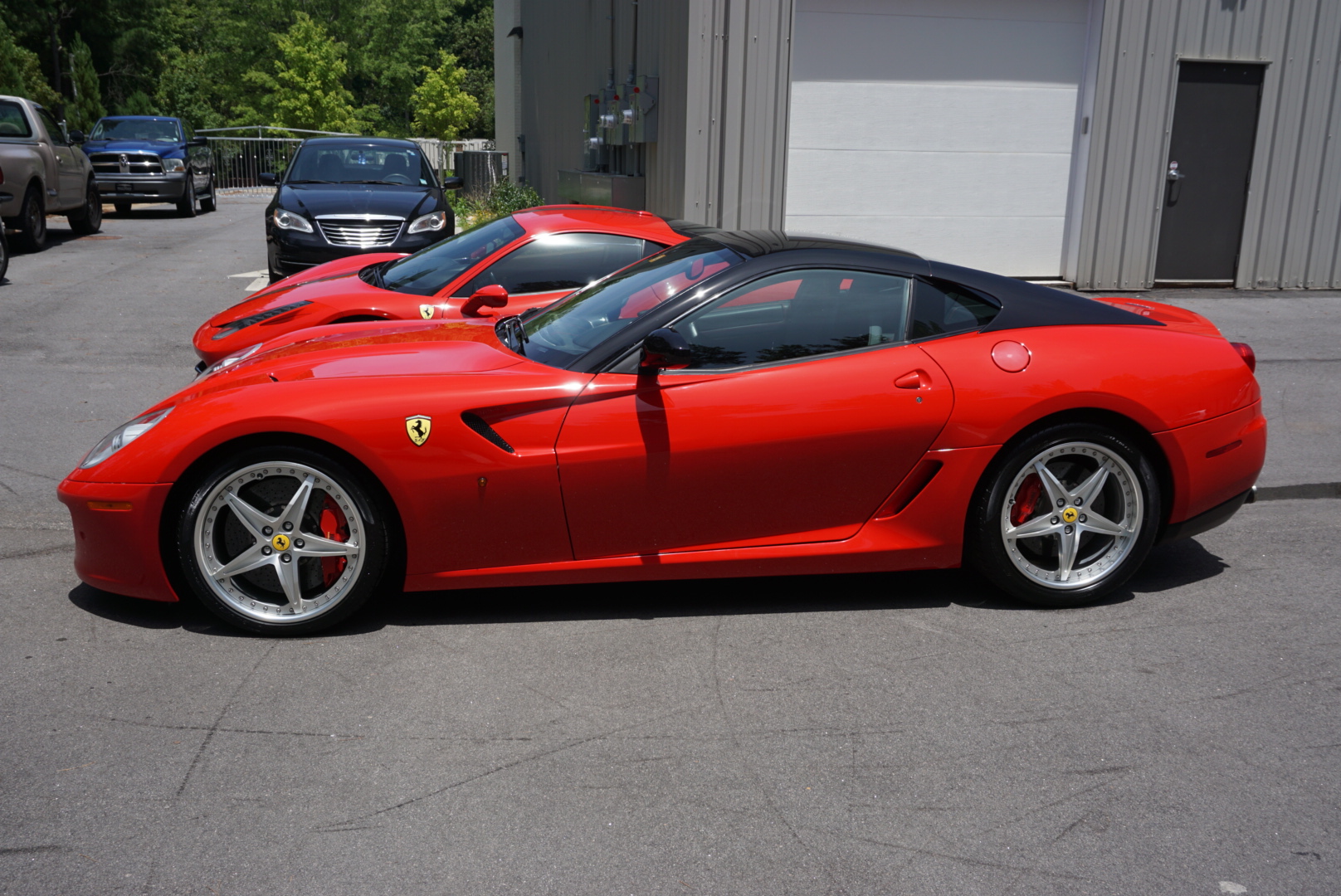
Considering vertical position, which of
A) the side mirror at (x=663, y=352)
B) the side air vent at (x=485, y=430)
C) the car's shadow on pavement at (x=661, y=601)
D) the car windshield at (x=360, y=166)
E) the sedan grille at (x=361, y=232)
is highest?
the car windshield at (x=360, y=166)

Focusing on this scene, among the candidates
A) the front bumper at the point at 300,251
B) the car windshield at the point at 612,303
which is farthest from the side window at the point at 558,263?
the front bumper at the point at 300,251

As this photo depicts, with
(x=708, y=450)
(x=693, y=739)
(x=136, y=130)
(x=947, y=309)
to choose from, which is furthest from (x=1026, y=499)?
(x=136, y=130)

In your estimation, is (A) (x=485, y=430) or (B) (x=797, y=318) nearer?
(A) (x=485, y=430)

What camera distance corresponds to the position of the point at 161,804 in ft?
9.90

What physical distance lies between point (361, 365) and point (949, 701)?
2.31 meters

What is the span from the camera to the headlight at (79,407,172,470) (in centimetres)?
408

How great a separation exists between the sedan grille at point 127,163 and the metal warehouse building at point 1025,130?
13.3 meters

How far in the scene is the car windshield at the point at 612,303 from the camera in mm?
4367

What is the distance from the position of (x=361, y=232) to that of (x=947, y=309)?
793 cm

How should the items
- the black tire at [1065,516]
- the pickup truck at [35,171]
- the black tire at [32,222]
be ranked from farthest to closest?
1. the black tire at [32,222]
2. the pickup truck at [35,171]
3. the black tire at [1065,516]

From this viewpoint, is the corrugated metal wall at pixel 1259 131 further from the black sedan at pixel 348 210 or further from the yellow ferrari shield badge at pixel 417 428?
the yellow ferrari shield badge at pixel 417 428

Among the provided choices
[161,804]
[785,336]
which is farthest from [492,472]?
[161,804]

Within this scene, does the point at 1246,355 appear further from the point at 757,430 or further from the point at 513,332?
the point at 513,332

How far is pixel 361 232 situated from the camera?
36.6ft
